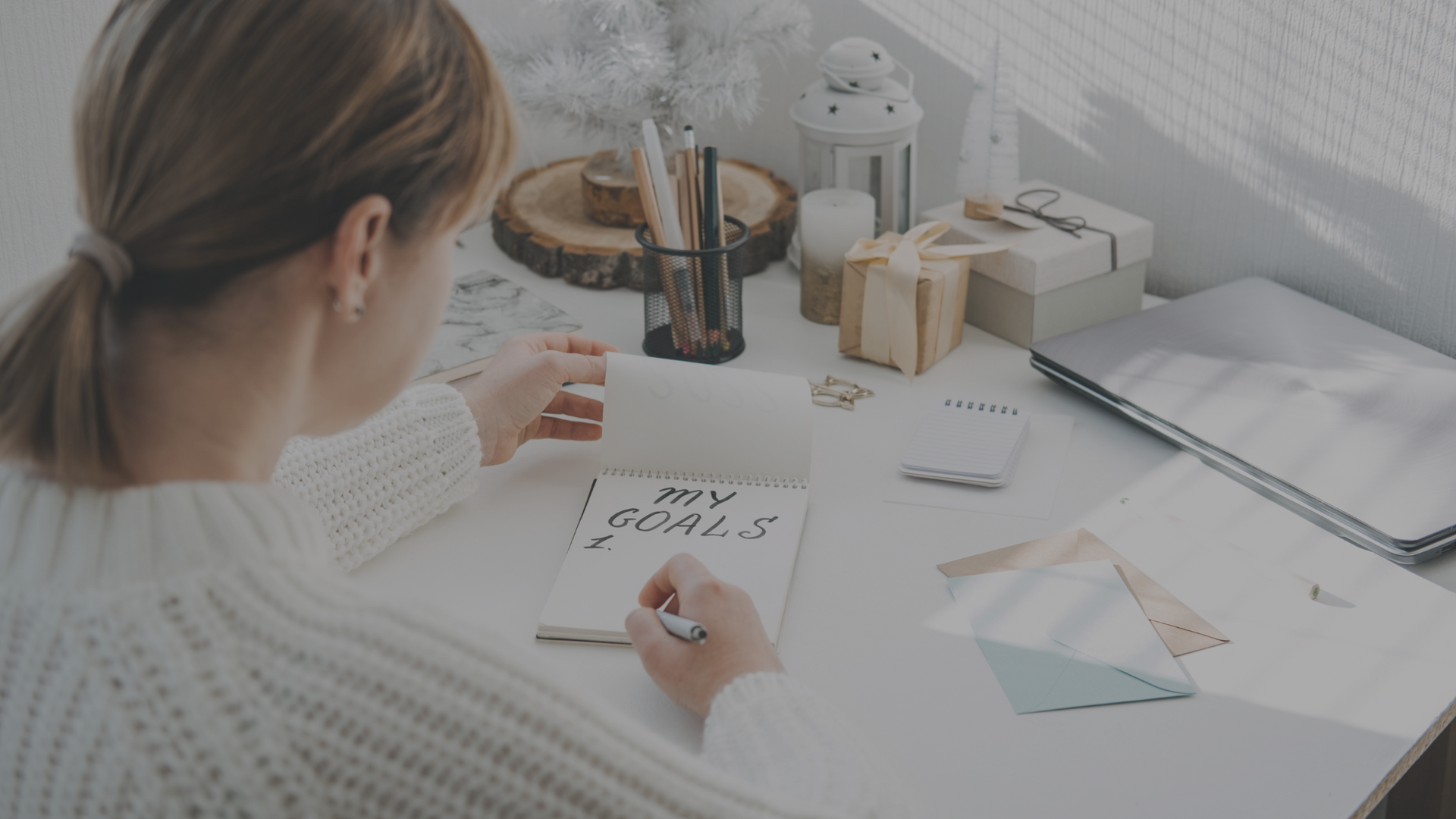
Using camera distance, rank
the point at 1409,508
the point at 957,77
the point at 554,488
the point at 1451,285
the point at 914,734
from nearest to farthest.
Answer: the point at 914,734 → the point at 1409,508 → the point at 554,488 → the point at 1451,285 → the point at 957,77

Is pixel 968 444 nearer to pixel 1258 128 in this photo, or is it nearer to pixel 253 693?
pixel 1258 128

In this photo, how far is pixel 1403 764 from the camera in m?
0.61

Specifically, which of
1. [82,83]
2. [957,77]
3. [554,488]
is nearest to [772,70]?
[957,77]

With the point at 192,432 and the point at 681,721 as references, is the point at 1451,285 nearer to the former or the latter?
the point at 681,721

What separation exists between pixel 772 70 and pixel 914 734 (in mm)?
1029

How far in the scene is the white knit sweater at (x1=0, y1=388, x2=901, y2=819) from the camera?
41 cm

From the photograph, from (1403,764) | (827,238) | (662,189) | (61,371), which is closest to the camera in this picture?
(61,371)

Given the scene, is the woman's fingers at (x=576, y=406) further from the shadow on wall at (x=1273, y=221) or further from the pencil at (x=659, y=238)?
the shadow on wall at (x=1273, y=221)

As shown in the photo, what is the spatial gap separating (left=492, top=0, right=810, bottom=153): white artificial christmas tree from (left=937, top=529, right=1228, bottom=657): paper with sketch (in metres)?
0.61

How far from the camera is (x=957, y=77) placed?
1.30 metres

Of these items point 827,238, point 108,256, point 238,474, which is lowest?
point 827,238

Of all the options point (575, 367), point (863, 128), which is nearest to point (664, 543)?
point (575, 367)

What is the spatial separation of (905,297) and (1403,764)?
1.79ft

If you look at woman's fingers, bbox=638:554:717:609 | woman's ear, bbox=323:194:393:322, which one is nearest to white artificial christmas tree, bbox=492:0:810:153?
woman's fingers, bbox=638:554:717:609
